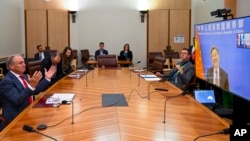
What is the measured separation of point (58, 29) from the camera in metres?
10.0

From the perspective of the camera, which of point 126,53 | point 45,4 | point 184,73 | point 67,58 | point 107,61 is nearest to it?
point 184,73

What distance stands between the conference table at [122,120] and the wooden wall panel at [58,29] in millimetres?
6731

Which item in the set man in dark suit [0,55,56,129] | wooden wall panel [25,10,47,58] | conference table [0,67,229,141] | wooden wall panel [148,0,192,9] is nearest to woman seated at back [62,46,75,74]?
conference table [0,67,229,141]

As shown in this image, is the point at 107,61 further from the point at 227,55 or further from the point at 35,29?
the point at 227,55

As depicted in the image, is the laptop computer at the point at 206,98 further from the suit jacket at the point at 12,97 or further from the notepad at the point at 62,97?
the suit jacket at the point at 12,97

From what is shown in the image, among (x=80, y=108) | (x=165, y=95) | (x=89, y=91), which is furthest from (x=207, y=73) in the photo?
(x=80, y=108)

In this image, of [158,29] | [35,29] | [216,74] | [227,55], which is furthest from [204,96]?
[35,29]

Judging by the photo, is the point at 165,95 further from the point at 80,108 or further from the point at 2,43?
the point at 2,43

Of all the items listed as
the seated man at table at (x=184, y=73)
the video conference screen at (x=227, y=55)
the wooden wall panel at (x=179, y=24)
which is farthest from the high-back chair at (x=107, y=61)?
the wooden wall panel at (x=179, y=24)

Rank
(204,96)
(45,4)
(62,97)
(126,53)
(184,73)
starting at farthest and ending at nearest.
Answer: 1. (45,4)
2. (126,53)
3. (184,73)
4. (204,96)
5. (62,97)

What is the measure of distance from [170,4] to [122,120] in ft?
27.1

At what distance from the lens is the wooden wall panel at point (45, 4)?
32.5ft

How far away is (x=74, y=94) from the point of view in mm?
3438

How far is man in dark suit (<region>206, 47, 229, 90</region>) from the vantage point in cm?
334
